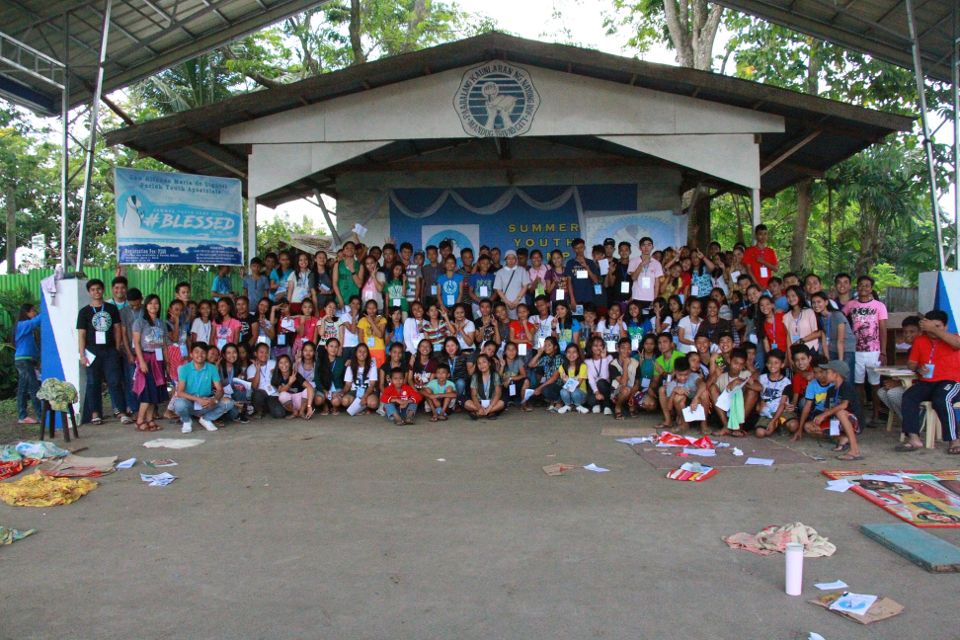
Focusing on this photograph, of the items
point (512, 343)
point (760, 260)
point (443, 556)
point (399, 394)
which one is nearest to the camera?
point (443, 556)

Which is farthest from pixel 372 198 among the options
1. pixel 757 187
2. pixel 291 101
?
pixel 757 187

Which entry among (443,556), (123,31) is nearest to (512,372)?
(443,556)

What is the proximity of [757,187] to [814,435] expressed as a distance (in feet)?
12.6

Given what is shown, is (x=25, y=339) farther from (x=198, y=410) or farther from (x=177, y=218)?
(x=198, y=410)

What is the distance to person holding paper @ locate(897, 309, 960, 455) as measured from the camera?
6.80m

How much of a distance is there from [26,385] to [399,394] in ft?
15.8

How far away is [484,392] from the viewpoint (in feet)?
28.9

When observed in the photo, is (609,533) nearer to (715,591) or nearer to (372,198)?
(715,591)

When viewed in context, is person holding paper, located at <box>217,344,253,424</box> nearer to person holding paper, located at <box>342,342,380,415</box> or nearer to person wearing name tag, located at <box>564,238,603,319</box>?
person holding paper, located at <box>342,342,380,415</box>

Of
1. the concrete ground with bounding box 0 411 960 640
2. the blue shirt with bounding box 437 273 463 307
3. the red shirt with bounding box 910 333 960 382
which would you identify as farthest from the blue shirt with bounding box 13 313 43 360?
the red shirt with bounding box 910 333 960 382

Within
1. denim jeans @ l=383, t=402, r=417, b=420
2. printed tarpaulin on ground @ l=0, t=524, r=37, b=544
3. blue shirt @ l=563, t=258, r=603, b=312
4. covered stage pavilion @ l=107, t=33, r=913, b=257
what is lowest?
printed tarpaulin on ground @ l=0, t=524, r=37, b=544

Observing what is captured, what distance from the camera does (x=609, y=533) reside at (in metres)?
4.57

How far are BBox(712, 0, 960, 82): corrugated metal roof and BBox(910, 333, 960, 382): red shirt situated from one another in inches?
165

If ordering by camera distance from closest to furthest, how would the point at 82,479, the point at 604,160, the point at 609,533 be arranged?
the point at 609,533 < the point at 82,479 < the point at 604,160
